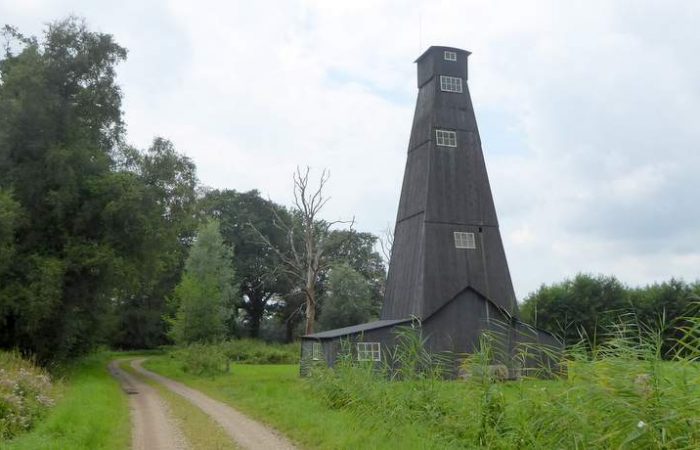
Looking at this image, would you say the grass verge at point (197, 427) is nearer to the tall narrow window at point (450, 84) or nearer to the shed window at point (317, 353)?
the shed window at point (317, 353)

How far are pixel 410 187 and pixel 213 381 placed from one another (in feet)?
41.0

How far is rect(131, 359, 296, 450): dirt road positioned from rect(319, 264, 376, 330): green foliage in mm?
26866

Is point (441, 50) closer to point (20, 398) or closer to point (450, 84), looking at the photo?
point (450, 84)

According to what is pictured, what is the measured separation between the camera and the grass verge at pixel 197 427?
11.1 m

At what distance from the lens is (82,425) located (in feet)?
38.2

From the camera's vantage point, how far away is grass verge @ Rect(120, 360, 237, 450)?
1111cm

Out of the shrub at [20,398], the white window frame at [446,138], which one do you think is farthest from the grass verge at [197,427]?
the white window frame at [446,138]

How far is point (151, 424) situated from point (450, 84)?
2111 centimetres

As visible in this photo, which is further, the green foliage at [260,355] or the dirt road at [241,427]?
the green foliage at [260,355]

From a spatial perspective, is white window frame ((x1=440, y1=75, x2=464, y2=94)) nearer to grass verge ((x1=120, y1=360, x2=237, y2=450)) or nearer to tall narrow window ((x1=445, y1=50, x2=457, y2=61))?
tall narrow window ((x1=445, y1=50, x2=457, y2=61))

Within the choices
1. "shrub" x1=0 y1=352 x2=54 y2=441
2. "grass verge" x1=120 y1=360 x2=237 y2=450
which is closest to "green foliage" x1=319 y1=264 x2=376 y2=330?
"grass verge" x1=120 y1=360 x2=237 y2=450

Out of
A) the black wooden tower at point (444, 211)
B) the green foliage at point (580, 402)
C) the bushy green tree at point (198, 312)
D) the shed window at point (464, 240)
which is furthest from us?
the bushy green tree at point (198, 312)

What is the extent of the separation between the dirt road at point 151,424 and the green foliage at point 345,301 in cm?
2537

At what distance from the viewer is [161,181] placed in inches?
1072
